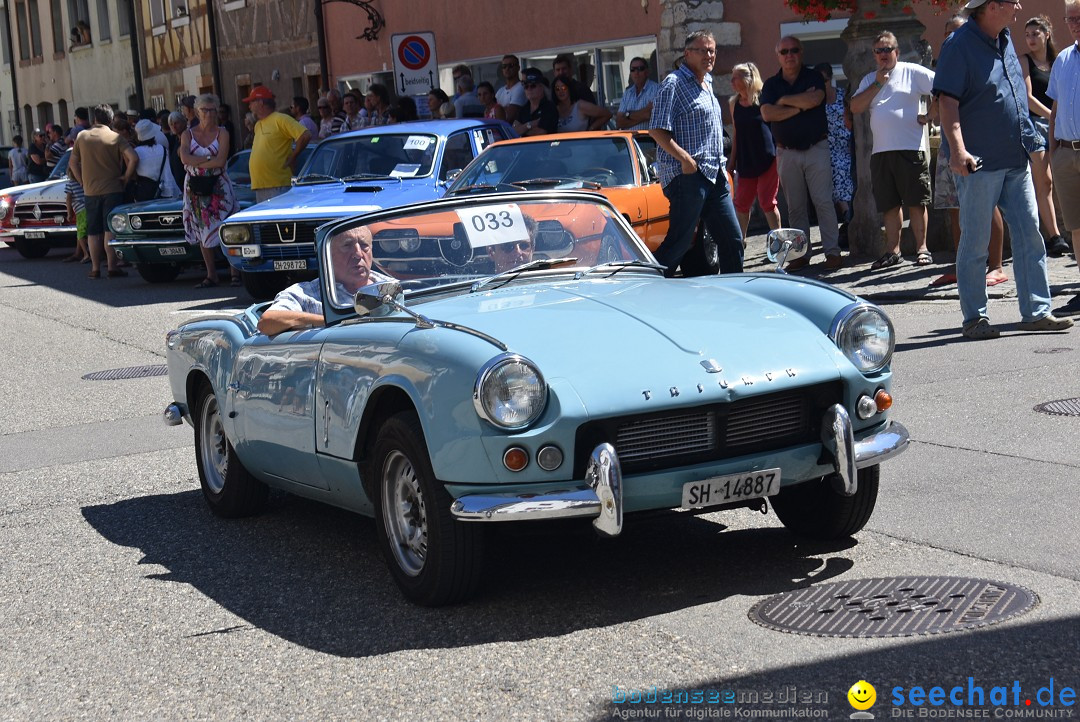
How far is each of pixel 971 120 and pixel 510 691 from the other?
6.45 meters

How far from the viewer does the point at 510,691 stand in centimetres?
438

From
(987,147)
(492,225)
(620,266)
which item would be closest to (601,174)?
(987,147)

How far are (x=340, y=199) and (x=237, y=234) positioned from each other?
1.08 meters

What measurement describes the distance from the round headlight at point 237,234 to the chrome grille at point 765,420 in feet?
34.8

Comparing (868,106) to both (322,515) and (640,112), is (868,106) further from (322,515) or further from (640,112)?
(322,515)

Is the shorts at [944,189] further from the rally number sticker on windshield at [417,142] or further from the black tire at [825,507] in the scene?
the black tire at [825,507]

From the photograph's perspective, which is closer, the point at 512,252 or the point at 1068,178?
the point at 512,252

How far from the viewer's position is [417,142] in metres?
15.7

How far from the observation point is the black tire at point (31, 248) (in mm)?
25172

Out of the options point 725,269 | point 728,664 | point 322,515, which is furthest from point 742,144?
point 728,664

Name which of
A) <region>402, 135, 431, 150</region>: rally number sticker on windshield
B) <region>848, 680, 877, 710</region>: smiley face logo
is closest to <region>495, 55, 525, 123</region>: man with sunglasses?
<region>402, 135, 431, 150</region>: rally number sticker on windshield

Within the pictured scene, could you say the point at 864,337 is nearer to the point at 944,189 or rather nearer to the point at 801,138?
the point at 944,189

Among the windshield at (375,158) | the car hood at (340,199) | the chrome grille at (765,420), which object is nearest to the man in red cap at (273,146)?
the windshield at (375,158)

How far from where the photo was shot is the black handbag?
17.2 meters
